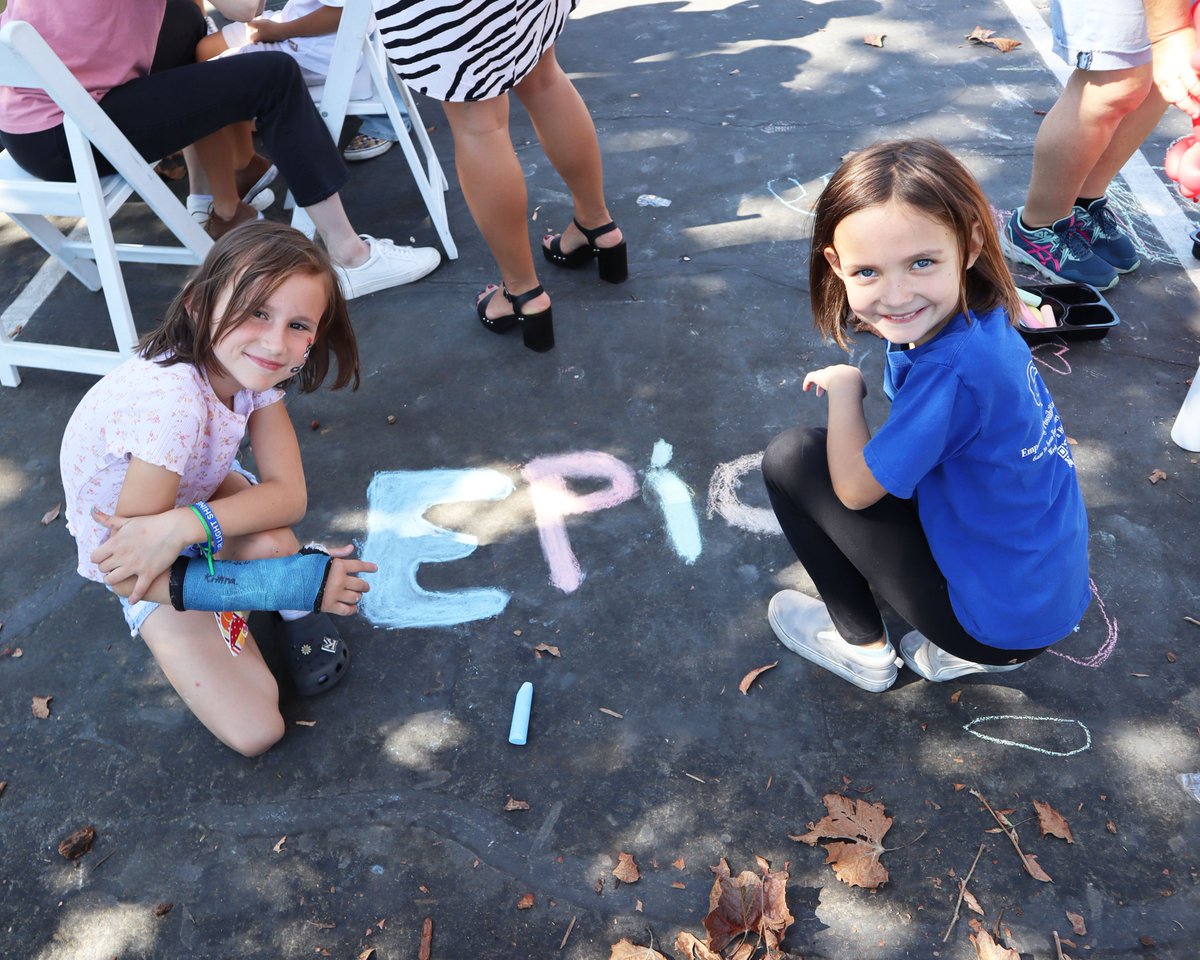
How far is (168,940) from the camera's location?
1.95 meters

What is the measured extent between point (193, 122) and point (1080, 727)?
3.16m

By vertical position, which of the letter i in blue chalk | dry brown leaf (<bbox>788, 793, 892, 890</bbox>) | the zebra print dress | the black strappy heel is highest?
the zebra print dress

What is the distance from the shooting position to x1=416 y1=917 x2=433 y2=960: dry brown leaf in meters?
1.88

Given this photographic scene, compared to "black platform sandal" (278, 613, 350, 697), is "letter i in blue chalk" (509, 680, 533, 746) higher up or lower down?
lower down

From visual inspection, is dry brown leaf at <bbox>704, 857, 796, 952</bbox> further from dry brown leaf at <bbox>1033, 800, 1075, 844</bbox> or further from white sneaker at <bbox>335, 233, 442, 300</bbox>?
white sneaker at <bbox>335, 233, 442, 300</bbox>

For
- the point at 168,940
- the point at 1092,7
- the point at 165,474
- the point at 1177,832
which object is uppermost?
the point at 1092,7

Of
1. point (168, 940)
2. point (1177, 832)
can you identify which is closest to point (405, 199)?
point (168, 940)

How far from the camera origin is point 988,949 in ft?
6.00

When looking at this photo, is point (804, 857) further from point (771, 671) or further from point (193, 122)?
point (193, 122)

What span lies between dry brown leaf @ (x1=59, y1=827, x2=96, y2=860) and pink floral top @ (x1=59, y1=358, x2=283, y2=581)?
0.57 meters

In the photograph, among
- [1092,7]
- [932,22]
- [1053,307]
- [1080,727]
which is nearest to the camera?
[1080,727]

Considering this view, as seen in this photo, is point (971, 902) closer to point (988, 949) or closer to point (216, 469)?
point (988, 949)

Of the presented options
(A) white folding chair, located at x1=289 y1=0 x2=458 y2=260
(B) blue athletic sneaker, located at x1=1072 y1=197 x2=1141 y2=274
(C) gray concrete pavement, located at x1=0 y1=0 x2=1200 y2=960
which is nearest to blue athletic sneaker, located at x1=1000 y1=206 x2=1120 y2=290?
(B) blue athletic sneaker, located at x1=1072 y1=197 x2=1141 y2=274

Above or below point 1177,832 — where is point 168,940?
above
